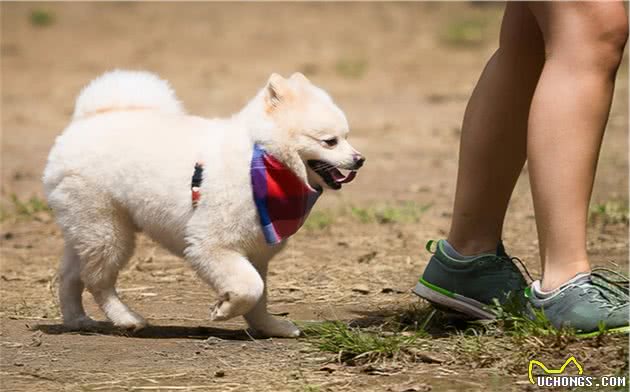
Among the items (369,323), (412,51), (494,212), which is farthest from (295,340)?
(412,51)

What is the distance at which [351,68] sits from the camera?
11.6 meters

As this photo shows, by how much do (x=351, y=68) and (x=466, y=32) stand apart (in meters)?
1.91

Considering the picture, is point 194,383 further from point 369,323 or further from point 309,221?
point 309,221

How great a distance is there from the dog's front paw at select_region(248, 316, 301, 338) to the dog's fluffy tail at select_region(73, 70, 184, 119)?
2.90 ft

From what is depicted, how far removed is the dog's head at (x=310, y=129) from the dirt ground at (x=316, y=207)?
593mm

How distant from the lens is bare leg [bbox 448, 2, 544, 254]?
12.0 feet

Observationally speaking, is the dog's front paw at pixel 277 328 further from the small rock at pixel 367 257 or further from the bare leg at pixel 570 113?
the small rock at pixel 367 257

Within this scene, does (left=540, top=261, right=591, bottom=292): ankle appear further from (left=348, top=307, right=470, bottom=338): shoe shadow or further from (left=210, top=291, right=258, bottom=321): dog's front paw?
(left=210, top=291, right=258, bottom=321): dog's front paw

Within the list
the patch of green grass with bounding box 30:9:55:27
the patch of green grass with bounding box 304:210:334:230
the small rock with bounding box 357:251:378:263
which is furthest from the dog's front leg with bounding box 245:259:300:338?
the patch of green grass with bounding box 30:9:55:27

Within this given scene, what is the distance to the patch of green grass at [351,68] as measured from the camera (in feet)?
37.5

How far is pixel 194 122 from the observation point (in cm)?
380

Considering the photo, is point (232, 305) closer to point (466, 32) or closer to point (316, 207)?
point (316, 207)

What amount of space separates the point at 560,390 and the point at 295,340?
0.97 metres

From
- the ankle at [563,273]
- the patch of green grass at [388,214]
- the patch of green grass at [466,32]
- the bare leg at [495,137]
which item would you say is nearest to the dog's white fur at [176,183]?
the bare leg at [495,137]
